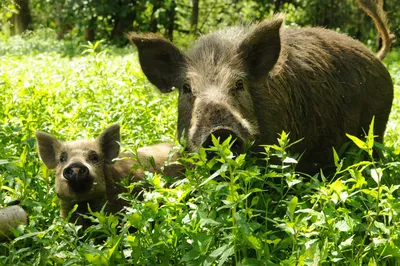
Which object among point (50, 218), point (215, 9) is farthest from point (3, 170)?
point (215, 9)

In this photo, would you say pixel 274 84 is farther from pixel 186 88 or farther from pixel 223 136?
pixel 223 136

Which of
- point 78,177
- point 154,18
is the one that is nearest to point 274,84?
point 78,177

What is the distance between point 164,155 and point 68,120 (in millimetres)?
1089

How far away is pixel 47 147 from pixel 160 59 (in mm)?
1230

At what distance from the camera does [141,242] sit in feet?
12.5

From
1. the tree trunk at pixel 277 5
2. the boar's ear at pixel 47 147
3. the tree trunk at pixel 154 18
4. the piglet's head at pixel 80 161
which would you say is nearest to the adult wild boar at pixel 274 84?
the piglet's head at pixel 80 161

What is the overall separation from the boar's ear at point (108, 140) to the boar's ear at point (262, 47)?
47.8 inches

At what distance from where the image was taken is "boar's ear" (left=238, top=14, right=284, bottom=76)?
18.4ft

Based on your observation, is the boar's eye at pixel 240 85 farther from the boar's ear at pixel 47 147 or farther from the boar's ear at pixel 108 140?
the boar's ear at pixel 47 147

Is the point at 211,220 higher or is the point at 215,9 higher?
the point at 211,220

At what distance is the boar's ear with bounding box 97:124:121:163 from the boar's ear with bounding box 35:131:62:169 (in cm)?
35

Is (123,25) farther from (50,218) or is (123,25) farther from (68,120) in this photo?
(50,218)

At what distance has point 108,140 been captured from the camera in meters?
5.69

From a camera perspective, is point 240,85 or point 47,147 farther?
point 47,147
